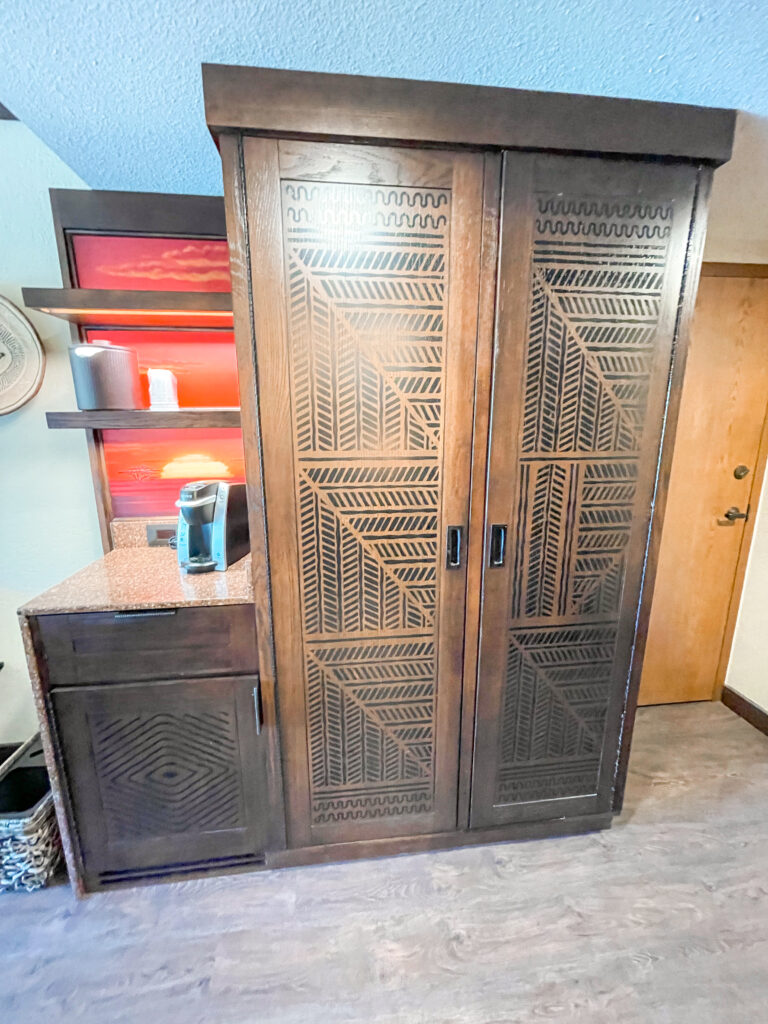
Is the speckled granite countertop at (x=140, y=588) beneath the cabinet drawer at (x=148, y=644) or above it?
above

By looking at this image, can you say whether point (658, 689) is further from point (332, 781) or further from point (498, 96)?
point (498, 96)

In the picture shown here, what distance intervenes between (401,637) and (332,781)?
1.88 ft

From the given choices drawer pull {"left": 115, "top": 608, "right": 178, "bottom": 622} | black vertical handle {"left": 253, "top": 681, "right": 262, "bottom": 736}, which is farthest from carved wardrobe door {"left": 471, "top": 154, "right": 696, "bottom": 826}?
drawer pull {"left": 115, "top": 608, "right": 178, "bottom": 622}

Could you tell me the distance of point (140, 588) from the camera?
1362 mm

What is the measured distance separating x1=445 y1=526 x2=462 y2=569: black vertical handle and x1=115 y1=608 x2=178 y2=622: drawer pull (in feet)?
2.75

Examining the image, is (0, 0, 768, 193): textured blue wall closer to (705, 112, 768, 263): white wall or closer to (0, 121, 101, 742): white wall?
(705, 112, 768, 263): white wall

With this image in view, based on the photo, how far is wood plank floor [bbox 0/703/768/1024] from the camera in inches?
45.8

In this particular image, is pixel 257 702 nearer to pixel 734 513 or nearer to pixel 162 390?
pixel 162 390

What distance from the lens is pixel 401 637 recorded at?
1408mm

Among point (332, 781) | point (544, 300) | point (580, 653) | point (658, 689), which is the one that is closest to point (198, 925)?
point (332, 781)

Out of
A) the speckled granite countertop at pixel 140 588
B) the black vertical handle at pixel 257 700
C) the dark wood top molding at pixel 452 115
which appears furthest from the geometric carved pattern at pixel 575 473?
the speckled granite countertop at pixel 140 588

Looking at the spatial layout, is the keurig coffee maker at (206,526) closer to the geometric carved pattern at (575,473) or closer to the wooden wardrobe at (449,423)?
the wooden wardrobe at (449,423)

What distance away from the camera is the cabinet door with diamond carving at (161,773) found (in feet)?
4.33

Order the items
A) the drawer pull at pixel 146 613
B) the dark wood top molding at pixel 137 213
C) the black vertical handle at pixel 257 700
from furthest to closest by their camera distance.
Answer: the dark wood top molding at pixel 137 213
the black vertical handle at pixel 257 700
the drawer pull at pixel 146 613
